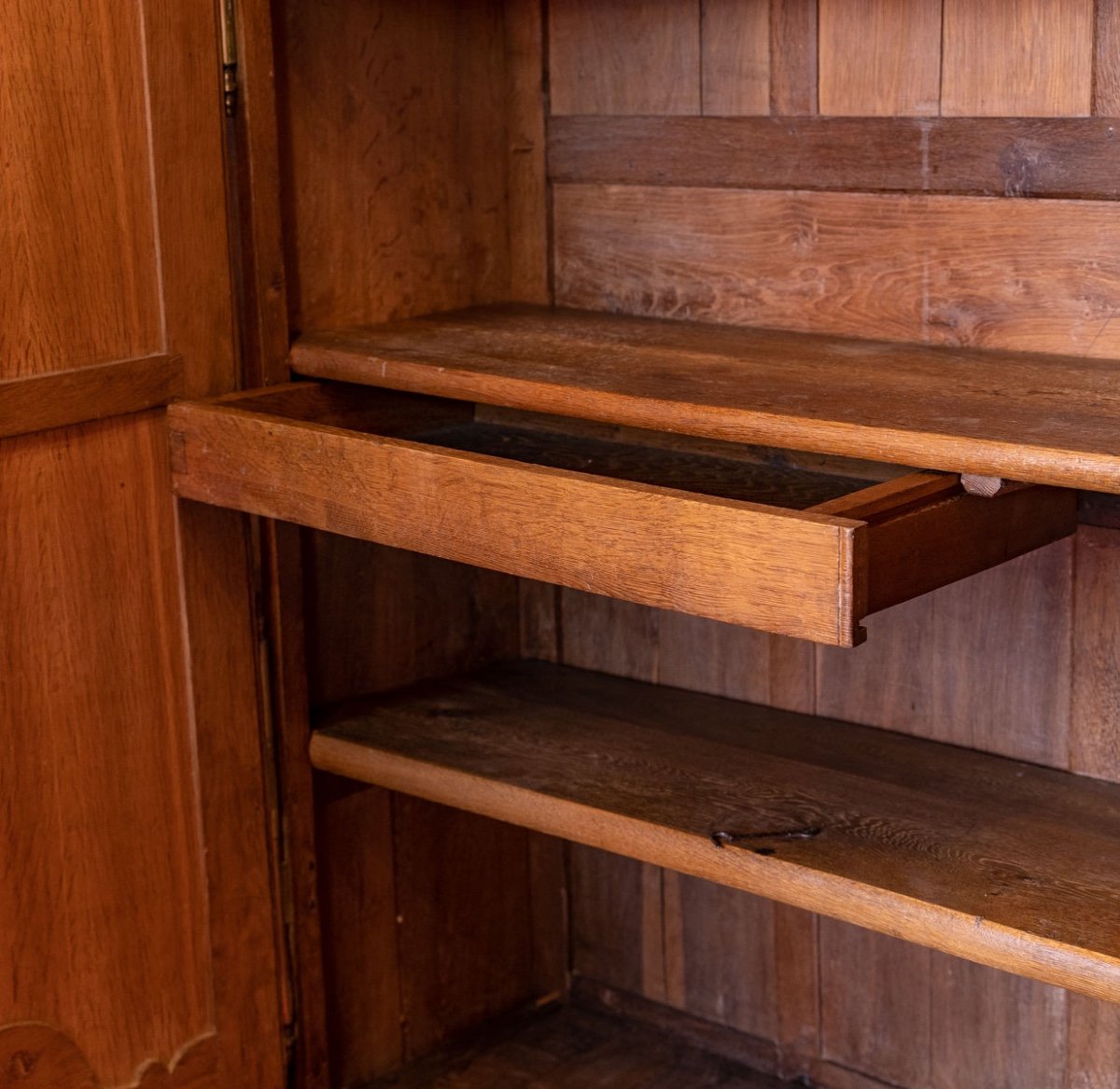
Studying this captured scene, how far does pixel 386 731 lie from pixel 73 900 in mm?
402

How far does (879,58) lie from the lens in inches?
72.2

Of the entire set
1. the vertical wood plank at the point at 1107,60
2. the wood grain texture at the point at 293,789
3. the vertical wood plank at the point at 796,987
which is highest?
the vertical wood plank at the point at 1107,60

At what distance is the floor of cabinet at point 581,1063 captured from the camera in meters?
2.20

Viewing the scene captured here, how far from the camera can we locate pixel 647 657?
7.18 ft

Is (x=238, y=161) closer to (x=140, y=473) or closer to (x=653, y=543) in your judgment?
(x=140, y=473)

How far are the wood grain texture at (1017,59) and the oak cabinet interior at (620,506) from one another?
0.03m

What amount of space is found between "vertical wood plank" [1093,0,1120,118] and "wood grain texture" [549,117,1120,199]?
0.06 ft

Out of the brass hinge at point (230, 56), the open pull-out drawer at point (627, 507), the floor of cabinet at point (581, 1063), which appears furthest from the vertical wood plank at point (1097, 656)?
the brass hinge at point (230, 56)

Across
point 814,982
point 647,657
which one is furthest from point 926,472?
point 814,982

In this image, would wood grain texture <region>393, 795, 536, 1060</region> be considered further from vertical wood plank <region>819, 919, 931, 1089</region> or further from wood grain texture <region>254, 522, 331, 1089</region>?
vertical wood plank <region>819, 919, 931, 1089</region>

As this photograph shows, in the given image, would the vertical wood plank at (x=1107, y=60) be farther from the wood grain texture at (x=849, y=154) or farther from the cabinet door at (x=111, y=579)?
the cabinet door at (x=111, y=579)

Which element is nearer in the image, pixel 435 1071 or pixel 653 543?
pixel 653 543

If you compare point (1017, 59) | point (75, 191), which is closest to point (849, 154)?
point (1017, 59)

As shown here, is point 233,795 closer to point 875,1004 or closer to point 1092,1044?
point 875,1004
